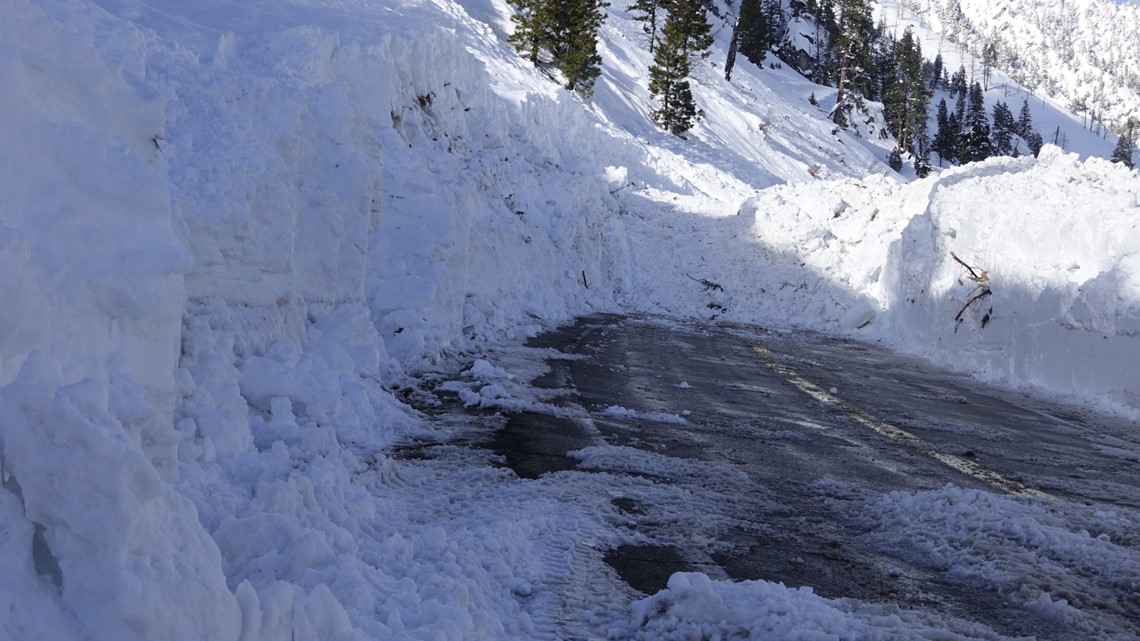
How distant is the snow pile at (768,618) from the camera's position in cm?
443

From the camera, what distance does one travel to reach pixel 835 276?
87.0 ft

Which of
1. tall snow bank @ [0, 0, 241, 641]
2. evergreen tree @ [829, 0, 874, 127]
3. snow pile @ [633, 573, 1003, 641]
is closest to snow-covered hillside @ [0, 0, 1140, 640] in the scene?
tall snow bank @ [0, 0, 241, 641]

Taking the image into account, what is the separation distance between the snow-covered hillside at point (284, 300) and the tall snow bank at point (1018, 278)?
6 cm

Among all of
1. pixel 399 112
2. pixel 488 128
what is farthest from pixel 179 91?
pixel 488 128

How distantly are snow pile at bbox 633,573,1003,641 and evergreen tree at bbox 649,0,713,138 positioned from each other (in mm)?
47492

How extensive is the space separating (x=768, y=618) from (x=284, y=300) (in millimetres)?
5536

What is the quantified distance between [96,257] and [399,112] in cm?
1449

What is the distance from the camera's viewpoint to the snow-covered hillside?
3.12 metres

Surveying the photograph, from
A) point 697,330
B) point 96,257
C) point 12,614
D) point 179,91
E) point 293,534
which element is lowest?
point 697,330

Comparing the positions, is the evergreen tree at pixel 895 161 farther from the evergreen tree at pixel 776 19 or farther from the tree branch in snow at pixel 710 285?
the tree branch in snow at pixel 710 285

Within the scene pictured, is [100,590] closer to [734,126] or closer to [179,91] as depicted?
[179,91]

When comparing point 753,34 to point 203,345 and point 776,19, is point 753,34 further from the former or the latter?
point 203,345

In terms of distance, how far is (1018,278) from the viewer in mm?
16703

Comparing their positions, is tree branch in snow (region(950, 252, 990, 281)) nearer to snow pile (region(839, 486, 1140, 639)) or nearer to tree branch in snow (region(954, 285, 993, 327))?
tree branch in snow (region(954, 285, 993, 327))
